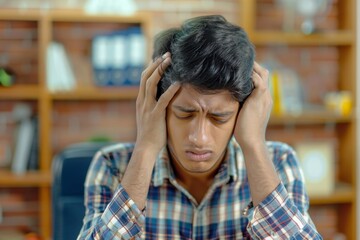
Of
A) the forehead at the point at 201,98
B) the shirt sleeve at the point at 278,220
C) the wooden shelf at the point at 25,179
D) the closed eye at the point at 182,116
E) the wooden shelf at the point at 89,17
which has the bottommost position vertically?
the wooden shelf at the point at 25,179

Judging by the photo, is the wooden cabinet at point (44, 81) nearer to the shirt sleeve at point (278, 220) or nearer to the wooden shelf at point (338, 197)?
the wooden shelf at point (338, 197)

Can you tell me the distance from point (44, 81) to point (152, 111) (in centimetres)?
210

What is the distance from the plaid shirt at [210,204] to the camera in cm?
152

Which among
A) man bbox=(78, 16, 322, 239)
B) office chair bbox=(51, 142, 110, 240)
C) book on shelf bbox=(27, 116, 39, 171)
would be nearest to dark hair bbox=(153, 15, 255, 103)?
man bbox=(78, 16, 322, 239)

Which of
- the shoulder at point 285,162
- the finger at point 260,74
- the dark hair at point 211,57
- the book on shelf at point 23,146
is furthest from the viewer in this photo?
the book on shelf at point 23,146

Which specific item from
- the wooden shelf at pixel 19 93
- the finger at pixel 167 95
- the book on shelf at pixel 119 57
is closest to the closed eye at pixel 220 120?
the finger at pixel 167 95

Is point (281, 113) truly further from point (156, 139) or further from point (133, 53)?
point (156, 139)

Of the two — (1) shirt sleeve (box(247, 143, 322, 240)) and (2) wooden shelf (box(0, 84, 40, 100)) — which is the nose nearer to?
(1) shirt sleeve (box(247, 143, 322, 240))

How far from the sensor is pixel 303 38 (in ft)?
12.0

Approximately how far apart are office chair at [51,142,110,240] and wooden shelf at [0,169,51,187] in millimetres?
1784

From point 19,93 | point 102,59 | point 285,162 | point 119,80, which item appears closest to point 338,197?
point 119,80

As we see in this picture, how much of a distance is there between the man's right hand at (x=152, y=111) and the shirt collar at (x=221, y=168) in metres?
0.10

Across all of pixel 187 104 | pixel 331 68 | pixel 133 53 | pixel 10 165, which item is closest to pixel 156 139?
pixel 187 104

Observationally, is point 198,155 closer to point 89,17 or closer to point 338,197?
point 89,17
